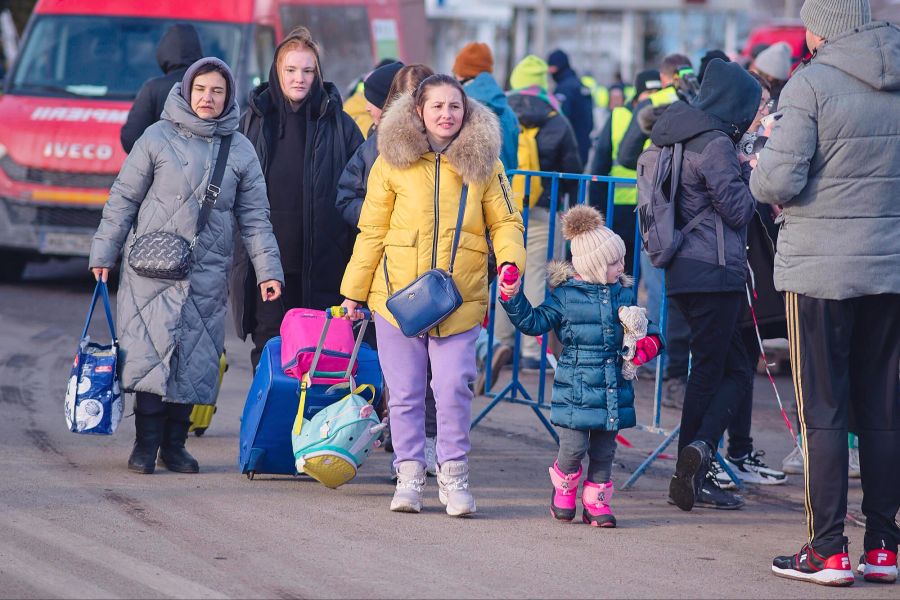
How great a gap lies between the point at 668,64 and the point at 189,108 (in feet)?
15.3

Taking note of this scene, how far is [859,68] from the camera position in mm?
5199

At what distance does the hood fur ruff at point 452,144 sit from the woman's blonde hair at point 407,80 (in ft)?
2.14

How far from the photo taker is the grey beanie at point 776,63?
28.3 ft

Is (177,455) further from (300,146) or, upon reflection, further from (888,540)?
(888,540)

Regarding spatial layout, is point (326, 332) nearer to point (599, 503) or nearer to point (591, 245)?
point (591, 245)

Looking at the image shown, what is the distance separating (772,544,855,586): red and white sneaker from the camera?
529cm

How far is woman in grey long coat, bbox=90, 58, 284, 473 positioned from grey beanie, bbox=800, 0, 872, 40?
2705 millimetres

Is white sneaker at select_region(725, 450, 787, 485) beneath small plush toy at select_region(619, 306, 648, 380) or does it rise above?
beneath

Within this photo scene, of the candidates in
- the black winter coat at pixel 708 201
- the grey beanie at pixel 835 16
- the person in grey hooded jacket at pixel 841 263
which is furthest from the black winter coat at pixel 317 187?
the grey beanie at pixel 835 16

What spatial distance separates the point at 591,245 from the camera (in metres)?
6.05

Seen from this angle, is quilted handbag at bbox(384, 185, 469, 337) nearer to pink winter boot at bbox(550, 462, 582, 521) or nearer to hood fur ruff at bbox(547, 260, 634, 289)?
hood fur ruff at bbox(547, 260, 634, 289)

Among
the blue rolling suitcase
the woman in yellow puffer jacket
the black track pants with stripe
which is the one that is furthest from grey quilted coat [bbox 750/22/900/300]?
the blue rolling suitcase

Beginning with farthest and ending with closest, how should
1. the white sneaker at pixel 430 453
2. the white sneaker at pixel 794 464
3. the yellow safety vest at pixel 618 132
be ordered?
the yellow safety vest at pixel 618 132
the white sneaker at pixel 794 464
the white sneaker at pixel 430 453

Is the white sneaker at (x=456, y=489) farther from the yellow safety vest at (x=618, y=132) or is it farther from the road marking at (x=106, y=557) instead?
the yellow safety vest at (x=618, y=132)
